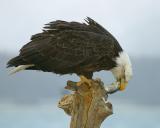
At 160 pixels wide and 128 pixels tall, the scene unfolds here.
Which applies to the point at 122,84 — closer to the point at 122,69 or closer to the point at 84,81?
the point at 122,69

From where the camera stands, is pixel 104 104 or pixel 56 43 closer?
pixel 104 104

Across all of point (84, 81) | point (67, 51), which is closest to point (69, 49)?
point (67, 51)

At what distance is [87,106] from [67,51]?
2.49 feet

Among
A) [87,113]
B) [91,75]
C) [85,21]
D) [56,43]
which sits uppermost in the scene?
[85,21]

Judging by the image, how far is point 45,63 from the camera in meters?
4.52

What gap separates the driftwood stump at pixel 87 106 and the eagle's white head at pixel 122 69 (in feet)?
2.03

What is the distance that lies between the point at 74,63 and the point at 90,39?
1.06ft

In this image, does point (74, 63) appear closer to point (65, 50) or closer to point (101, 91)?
point (65, 50)

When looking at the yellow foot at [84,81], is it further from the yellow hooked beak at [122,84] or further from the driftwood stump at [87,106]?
the yellow hooked beak at [122,84]

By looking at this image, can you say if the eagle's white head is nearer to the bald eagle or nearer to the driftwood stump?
the bald eagle

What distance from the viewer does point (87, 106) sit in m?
4.08

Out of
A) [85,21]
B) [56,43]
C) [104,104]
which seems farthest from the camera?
[85,21]

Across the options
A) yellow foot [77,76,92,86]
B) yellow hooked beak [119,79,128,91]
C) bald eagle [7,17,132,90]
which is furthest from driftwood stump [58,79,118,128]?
yellow hooked beak [119,79,128,91]

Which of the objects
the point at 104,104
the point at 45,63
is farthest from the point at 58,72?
the point at 104,104
